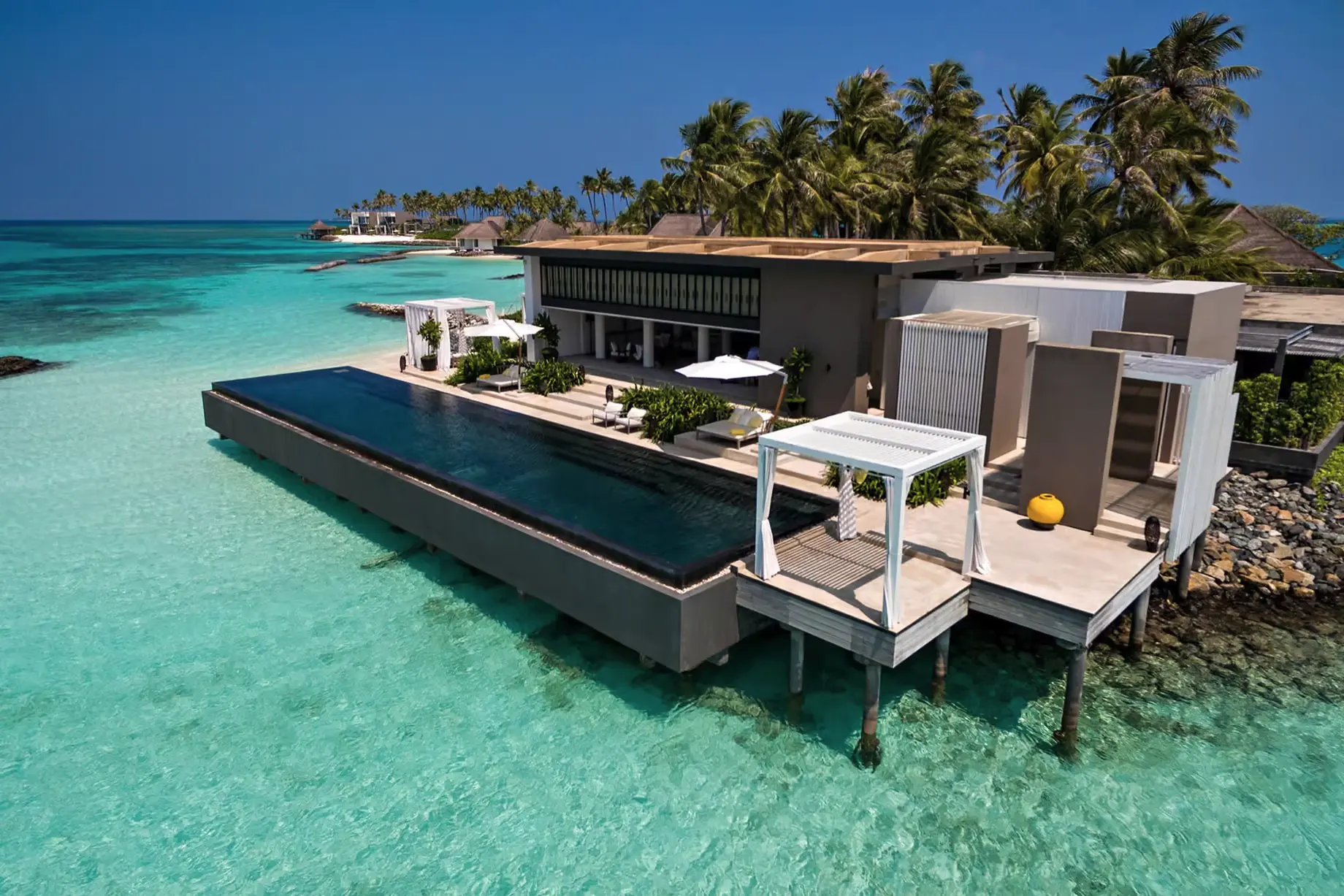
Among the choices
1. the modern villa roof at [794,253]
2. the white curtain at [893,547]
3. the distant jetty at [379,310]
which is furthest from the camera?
the distant jetty at [379,310]

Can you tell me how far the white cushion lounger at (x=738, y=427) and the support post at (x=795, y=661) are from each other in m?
7.47

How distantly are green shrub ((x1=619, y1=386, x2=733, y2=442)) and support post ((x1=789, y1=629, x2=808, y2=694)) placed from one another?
8.56 meters

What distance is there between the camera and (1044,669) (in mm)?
13078

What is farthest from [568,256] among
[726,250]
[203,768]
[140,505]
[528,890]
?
[528,890]

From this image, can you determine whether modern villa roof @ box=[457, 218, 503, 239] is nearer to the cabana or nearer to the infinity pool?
the cabana

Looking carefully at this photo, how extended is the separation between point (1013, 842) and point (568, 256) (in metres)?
21.9

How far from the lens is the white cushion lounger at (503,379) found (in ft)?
84.3

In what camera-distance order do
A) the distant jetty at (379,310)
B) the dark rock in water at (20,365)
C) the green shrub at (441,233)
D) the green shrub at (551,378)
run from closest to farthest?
the green shrub at (551,378) < the dark rock in water at (20,365) < the distant jetty at (379,310) < the green shrub at (441,233)

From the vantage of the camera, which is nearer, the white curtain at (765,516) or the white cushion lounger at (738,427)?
the white curtain at (765,516)

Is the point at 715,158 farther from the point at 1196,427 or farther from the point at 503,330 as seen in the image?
the point at 1196,427

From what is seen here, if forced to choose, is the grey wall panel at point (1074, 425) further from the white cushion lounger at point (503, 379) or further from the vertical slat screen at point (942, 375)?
the white cushion lounger at point (503, 379)

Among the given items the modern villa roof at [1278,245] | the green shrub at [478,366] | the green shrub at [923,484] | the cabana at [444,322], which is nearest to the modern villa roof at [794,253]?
the cabana at [444,322]

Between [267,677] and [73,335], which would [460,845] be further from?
[73,335]

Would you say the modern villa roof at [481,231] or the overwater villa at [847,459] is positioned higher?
the modern villa roof at [481,231]
